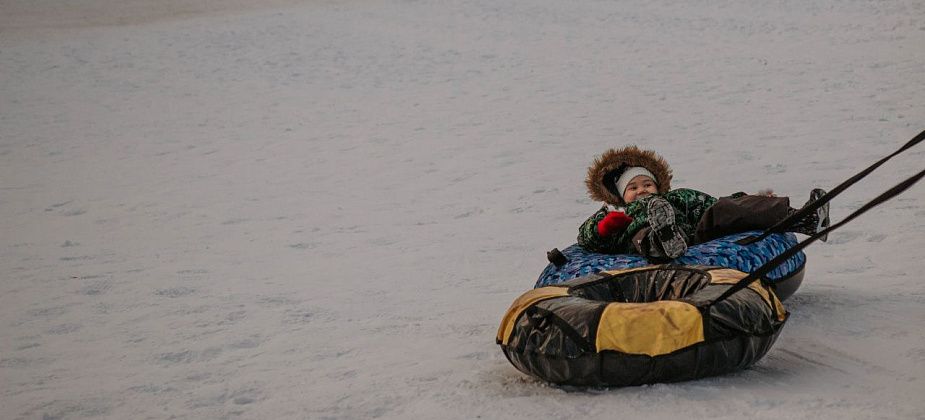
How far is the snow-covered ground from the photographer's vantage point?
11.0 ft

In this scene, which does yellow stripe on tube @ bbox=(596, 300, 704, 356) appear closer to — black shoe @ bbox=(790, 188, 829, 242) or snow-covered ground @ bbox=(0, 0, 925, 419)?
snow-covered ground @ bbox=(0, 0, 925, 419)

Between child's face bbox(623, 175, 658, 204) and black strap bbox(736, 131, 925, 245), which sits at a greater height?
black strap bbox(736, 131, 925, 245)

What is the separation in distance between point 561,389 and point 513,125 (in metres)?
6.12

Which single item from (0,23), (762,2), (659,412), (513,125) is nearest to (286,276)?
(659,412)

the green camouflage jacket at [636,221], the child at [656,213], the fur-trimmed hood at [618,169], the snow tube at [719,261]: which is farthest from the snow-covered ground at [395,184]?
the fur-trimmed hood at [618,169]

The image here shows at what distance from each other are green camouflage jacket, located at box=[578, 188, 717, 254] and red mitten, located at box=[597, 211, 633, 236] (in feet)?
0.08

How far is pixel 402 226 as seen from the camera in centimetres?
627

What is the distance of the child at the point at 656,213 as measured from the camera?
358 centimetres

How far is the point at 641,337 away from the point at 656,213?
2.68 feet

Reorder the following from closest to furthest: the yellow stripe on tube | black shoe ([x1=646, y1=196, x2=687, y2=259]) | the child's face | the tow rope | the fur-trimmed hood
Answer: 1. the tow rope
2. the yellow stripe on tube
3. black shoe ([x1=646, y1=196, x2=687, y2=259])
4. the child's face
5. the fur-trimmed hood

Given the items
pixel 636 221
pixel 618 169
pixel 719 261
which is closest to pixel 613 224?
pixel 636 221

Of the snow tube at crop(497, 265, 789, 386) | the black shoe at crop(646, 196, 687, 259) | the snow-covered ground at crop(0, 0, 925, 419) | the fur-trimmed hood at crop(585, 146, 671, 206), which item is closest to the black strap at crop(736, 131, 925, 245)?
the snow tube at crop(497, 265, 789, 386)

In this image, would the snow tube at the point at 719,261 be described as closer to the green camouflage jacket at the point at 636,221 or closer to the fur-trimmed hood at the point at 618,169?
the green camouflage jacket at the point at 636,221

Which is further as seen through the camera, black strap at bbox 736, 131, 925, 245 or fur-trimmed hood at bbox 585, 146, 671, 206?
fur-trimmed hood at bbox 585, 146, 671, 206
